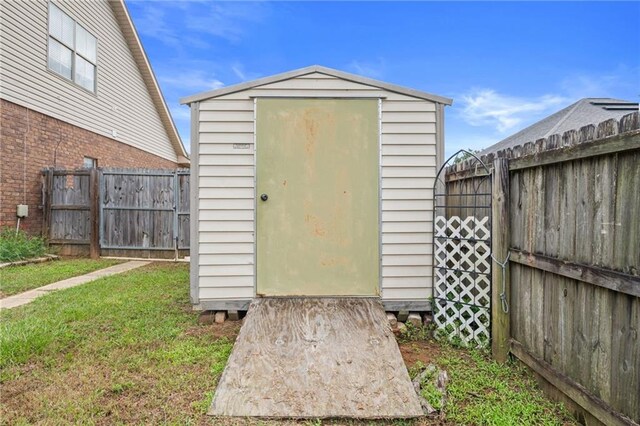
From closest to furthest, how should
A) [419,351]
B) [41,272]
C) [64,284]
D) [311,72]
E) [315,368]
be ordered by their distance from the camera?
[315,368], [419,351], [311,72], [64,284], [41,272]

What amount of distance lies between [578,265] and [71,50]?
11101mm

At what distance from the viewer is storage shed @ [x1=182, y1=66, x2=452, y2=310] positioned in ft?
12.7

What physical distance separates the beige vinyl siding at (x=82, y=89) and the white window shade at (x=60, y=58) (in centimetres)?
20

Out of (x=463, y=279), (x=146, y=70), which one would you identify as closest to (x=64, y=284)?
(x=463, y=279)

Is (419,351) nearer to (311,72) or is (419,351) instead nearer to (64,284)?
(311,72)

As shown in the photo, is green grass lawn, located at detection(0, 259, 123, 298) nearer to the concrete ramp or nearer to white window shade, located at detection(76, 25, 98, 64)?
the concrete ramp

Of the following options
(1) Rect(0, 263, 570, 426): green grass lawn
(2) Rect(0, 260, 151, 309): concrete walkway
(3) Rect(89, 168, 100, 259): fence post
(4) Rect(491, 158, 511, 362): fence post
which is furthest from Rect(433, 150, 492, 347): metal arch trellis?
(3) Rect(89, 168, 100, 259): fence post

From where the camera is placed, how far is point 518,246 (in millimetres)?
2812

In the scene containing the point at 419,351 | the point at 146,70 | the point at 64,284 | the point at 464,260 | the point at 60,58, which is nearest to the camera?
the point at 419,351

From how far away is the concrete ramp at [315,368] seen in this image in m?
2.24

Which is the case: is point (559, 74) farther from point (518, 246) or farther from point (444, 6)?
point (518, 246)

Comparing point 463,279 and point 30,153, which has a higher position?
point 30,153

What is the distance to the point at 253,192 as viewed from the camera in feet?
12.7

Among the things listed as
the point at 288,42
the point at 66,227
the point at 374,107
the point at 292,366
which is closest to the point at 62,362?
the point at 292,366
